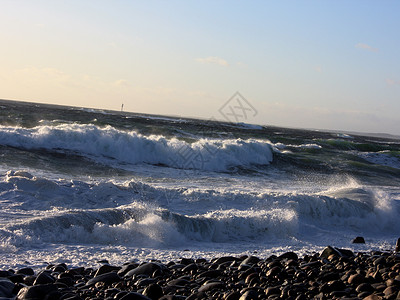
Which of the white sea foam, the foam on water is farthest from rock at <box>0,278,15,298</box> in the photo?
the white sea foam

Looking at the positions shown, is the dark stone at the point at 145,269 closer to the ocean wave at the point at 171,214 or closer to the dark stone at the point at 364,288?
the ocean wave at the point at 171,214

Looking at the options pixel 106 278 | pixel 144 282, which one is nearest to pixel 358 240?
pixel 144 282

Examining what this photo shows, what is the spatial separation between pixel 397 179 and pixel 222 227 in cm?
1573

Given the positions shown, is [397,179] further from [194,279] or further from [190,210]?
[194,279]

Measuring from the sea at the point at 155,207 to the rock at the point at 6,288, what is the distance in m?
1.41

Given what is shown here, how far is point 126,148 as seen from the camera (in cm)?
2108

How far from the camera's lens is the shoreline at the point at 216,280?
448 cm

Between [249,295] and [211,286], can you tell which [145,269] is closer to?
[211,286]

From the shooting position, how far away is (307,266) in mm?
6141

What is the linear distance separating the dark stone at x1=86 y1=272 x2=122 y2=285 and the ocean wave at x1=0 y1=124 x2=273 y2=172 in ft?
45.2

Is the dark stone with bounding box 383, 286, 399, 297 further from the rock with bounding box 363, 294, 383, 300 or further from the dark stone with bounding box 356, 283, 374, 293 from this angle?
the dark stone with bounding box 356, 283, 374, 293

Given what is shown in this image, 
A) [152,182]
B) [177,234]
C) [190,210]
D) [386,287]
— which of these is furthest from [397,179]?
[386,287]

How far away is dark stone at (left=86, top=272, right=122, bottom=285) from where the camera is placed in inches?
207

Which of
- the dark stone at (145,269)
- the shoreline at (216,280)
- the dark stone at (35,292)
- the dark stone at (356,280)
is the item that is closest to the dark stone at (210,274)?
the shoreline at (216,280)
